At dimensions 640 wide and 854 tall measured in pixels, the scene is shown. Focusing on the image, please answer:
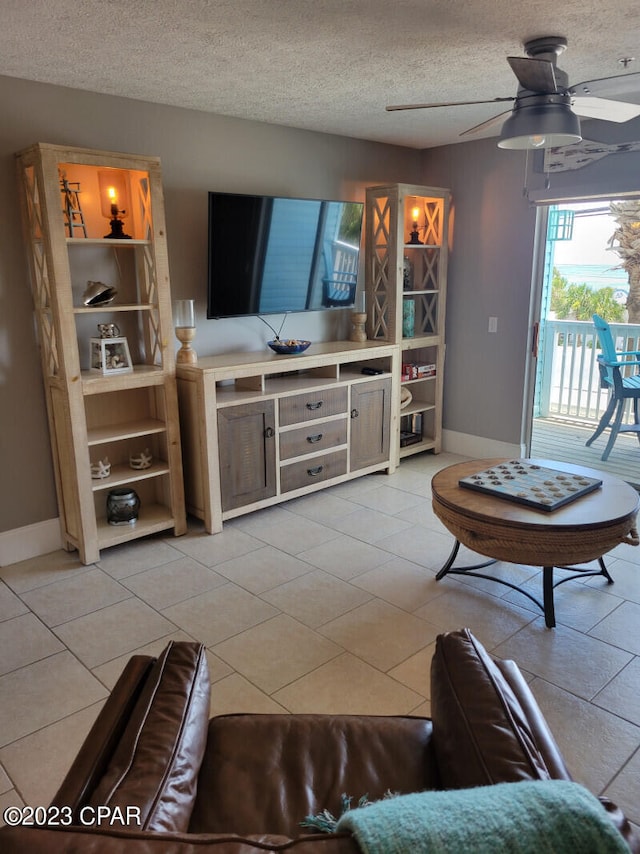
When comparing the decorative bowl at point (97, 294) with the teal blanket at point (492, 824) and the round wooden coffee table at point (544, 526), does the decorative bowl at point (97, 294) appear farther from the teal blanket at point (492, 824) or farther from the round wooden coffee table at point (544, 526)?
the teal blanket at point (492, 824)

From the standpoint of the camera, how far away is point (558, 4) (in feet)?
7.57

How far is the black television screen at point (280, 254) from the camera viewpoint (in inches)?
154

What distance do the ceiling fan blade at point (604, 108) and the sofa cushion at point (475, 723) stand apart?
220 centimetres

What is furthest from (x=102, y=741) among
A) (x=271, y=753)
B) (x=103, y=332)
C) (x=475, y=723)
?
(x=103, y=332)

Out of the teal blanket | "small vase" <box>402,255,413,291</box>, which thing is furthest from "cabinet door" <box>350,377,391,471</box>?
the teal blanket

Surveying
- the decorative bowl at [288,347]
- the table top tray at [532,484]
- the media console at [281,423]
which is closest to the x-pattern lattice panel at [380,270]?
the media console at [281,423]

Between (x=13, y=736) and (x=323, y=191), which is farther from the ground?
(x=323, y=191)

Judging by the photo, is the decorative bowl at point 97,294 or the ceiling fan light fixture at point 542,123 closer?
the ceiling fan light fixture at point 542,123

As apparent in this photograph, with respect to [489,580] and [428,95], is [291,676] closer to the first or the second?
[489,580]

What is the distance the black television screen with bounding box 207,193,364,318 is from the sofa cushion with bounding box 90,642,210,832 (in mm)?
2819

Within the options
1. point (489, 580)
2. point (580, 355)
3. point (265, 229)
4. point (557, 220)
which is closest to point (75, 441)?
point (265, 229)

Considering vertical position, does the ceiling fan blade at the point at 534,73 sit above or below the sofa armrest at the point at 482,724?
above

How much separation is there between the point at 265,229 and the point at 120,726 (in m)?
3.35

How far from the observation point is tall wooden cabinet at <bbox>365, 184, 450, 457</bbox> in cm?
479
